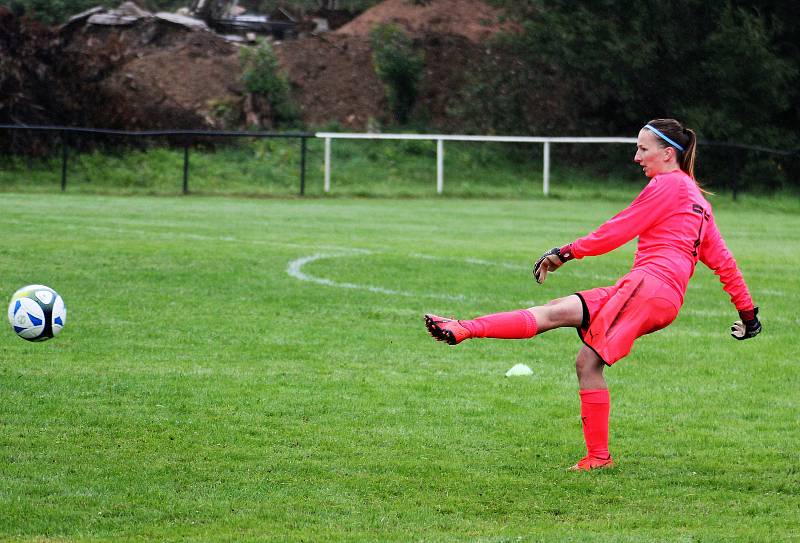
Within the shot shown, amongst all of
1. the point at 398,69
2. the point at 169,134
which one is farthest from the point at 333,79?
the point at 169,134

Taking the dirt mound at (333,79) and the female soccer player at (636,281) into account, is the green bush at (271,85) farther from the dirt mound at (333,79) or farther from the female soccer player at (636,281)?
the female soccer player at (636,281)

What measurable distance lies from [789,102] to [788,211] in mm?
7594

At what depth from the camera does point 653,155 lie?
18.6 feet

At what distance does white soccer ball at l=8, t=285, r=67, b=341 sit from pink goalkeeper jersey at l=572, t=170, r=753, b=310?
3707mm

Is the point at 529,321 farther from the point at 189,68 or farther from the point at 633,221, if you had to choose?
the point at 189,68

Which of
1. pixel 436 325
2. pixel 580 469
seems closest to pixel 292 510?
pixel 436 325

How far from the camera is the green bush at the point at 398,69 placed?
38312 mm

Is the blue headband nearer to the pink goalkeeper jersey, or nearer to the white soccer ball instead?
the pink goalkeeper jersey

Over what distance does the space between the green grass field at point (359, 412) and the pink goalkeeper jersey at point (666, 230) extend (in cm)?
102

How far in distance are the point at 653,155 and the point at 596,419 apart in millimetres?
1303

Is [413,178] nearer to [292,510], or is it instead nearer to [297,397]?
[297,397]

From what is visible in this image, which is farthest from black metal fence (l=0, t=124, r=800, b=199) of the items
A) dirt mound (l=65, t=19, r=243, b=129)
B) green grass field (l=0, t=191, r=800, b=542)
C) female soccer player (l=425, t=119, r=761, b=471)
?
female soccer player (l=425, t=119, r=761, b=471)

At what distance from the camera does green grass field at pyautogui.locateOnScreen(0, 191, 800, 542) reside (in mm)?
4898

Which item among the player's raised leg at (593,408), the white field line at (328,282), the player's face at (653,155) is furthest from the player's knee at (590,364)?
the white field line at (328,282)
